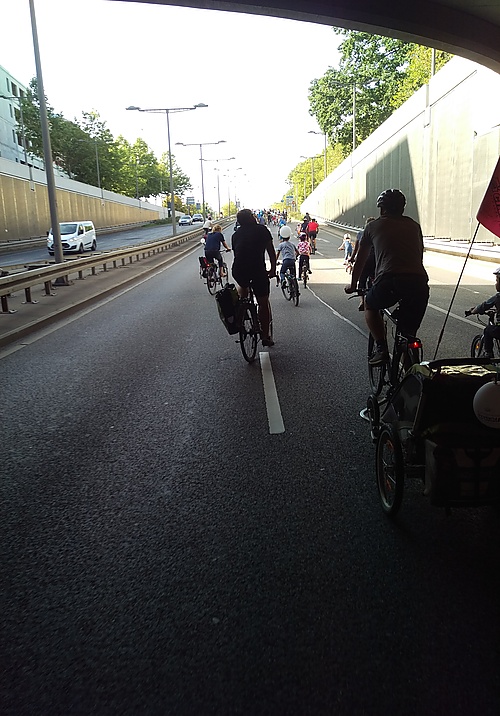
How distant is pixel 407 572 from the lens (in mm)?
3092

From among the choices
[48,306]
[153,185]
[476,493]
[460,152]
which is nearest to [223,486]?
[476,493]

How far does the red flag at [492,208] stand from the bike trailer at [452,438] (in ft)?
4.35

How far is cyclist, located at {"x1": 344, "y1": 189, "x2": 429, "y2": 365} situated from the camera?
536 cm

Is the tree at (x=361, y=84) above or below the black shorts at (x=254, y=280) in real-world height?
above

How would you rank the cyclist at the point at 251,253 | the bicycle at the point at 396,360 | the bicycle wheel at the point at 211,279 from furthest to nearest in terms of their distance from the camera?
the bicycle wheel at the point at 211,279, the cyclist at the point at 251,253, the bicycle at the point at 396,360

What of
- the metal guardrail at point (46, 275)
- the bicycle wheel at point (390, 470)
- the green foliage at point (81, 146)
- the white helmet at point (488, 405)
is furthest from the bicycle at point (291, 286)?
the green foliage at point (81, 146)

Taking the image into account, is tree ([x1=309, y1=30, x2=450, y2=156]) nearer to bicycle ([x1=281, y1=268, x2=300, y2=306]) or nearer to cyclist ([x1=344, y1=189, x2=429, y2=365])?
bicycle ([x1=281, y1=268, x2=300, y2=306])

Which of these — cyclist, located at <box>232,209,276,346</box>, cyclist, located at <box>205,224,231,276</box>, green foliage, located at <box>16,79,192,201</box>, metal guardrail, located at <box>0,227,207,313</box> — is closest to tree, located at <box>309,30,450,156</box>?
green foliage, located at <box>16,79,192,201</box>

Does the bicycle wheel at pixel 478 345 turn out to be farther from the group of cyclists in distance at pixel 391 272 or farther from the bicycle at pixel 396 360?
the bicycle at pixel 396 360

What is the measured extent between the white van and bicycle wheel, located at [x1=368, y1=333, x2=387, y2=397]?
102 ft

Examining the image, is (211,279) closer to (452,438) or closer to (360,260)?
(360,260)

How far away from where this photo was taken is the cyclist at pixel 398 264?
17.6ft

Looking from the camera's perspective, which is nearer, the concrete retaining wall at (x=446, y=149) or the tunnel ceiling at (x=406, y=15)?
the tunnel ceiling at (x=406, y=15)

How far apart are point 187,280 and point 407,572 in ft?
59.1
